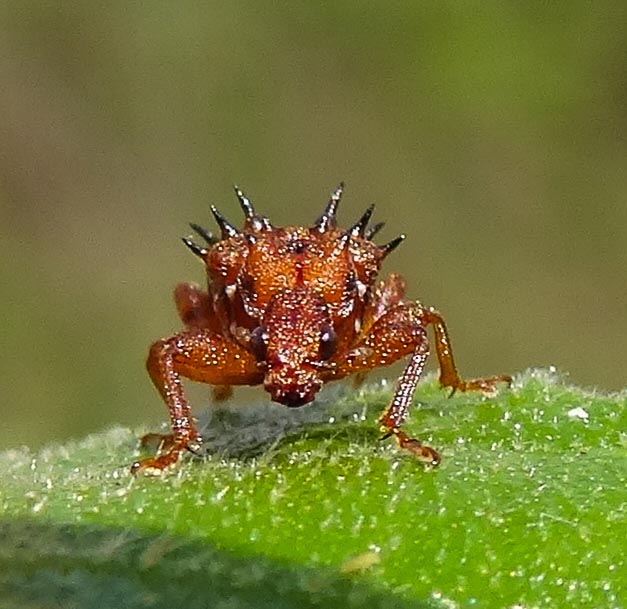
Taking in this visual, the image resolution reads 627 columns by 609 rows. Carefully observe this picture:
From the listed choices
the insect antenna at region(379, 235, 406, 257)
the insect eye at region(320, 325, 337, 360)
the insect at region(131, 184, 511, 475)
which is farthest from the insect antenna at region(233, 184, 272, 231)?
the insect eye at region(320, 325, 337, 360)

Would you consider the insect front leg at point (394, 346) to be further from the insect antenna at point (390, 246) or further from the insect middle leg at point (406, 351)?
the insect antenna at point (390, 246)

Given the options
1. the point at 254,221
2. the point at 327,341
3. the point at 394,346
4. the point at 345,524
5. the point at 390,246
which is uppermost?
the point at 254,221

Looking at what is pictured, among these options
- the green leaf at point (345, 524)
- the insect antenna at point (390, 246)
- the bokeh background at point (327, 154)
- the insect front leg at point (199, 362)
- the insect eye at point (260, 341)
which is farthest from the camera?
the bokeh background at point (327, 154)

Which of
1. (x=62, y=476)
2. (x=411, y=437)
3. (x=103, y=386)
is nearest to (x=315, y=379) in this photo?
(x=411, y=437)

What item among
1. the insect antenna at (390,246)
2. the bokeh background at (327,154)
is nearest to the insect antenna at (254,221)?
the insect antenna at (390,246)

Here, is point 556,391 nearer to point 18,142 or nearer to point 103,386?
point 103,386

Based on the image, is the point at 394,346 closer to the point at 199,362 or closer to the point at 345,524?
the point at 199,362

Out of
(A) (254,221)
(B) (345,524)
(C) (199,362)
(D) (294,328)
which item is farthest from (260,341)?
(B) (345,524)
